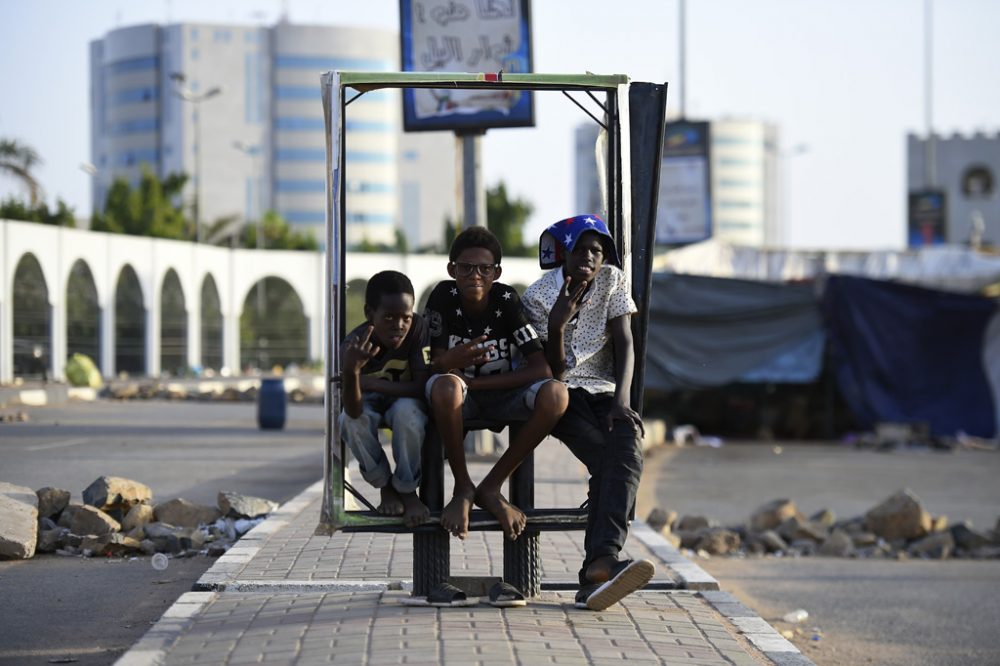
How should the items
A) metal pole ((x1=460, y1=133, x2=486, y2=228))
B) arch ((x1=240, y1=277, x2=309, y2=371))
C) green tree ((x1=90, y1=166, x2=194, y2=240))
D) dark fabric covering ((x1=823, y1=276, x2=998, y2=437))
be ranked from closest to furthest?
metal pole ((x1=460, y1=133, x2=486, y2=228)), dark fabric covering ((x1=823, y1=276, x2=998, y2=437)), arch ((x1=240, y1=277, x2=309, y2=371)), green tree ((x1=90, y1=166, x2=194, y2=240))

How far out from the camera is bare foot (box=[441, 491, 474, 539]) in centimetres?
595

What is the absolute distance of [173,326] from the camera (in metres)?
43.7

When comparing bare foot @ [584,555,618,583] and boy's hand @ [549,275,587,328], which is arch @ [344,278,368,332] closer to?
boy's hand @ [549,275,587,328]

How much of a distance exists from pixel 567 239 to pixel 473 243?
1.27 feet

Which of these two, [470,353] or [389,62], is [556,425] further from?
[389,62]

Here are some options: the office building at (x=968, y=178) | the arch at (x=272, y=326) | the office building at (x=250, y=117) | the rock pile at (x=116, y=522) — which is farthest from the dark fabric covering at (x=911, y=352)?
the office building at (x=250, y=117)

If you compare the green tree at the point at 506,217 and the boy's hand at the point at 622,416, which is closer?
the boy's hand at the point at 622,416

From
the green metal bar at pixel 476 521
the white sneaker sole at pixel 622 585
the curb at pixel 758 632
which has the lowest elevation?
the curb at pixel 758 632

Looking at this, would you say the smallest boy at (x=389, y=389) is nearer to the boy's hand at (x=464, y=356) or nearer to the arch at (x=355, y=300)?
the boy's hand at (x=464, y=356)

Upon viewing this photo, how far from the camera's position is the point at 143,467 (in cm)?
1459

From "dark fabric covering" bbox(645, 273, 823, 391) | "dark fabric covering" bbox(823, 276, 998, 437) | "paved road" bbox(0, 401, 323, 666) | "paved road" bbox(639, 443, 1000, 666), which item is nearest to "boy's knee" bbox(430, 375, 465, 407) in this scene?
"paved road" bbox(0, 401, 323, 666)

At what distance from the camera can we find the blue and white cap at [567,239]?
616 centimetres

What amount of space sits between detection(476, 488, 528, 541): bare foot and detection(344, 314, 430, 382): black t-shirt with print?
21.9 inches

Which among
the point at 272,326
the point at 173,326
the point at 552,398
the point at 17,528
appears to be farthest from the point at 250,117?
the point at 552,398
